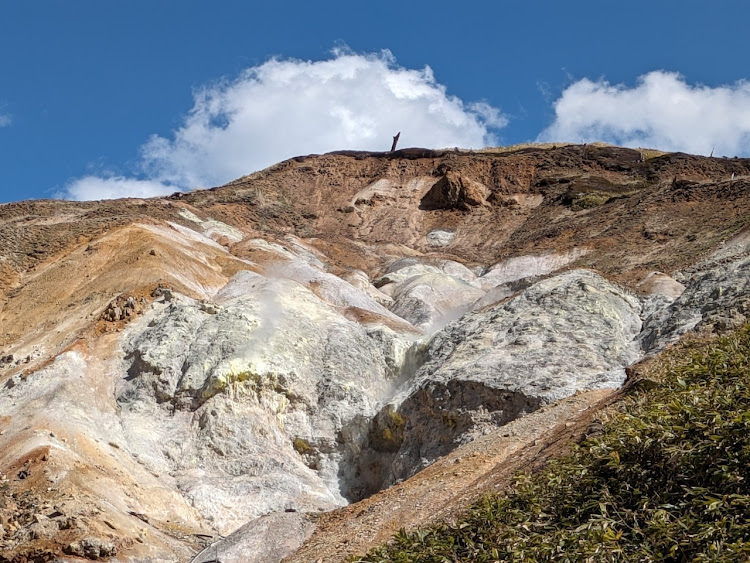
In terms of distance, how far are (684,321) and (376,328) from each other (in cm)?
1117

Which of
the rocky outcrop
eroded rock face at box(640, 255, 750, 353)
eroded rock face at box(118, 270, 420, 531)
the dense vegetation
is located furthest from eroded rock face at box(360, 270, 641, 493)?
the rocky outcrop

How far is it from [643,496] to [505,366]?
1424 centimetres

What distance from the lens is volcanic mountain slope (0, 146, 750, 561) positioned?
591 inches

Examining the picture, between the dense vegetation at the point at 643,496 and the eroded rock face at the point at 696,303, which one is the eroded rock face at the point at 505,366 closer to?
the eroded rock face at the point at 696,303

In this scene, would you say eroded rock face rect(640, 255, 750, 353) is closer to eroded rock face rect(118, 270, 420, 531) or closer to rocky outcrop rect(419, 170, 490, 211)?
eroded rock face rect(118, 270, 420, 531)

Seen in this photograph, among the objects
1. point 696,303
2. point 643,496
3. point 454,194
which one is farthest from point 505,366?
point 454,194

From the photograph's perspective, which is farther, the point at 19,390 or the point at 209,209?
the point at 209,209

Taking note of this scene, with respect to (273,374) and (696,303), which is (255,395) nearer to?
(273,374)

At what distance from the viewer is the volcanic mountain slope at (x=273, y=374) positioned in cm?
1502

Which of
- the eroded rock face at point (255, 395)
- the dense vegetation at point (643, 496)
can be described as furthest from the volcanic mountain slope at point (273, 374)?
the dense vegetation at point (643, 496)

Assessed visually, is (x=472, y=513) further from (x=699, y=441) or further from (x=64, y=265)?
(x=64, y=265)

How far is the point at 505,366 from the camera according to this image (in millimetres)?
21078

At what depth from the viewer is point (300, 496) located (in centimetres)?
2062

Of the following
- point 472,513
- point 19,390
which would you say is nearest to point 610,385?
point 472,513
